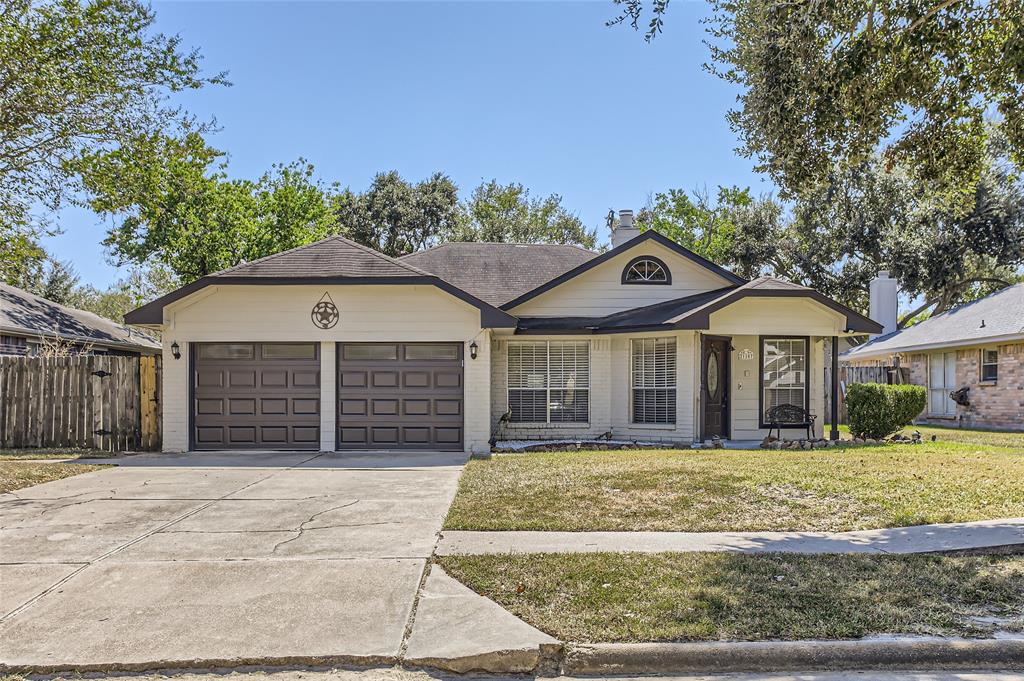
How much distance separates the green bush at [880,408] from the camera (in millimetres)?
15898

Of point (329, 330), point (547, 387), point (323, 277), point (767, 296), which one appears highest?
point (323, 277)

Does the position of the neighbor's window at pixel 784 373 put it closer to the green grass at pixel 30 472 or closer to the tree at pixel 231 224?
the green grass at pixel 30 472

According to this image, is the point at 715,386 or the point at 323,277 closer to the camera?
the point at 323,277

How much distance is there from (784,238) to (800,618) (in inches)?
1372

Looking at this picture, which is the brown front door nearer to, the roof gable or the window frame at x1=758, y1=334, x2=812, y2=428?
the window frame at x1=758, y1=334, x2=812, y2=428

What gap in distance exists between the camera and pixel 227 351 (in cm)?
1438

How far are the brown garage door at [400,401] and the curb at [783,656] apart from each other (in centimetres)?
1003

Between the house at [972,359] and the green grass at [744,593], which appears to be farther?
the house at [972,359]

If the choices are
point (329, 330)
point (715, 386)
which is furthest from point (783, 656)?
point (715, 386)

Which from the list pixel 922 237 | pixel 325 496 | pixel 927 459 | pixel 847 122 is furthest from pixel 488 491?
pixel 922 237

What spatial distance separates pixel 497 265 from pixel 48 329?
12829mm

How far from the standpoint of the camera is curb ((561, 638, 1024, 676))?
14.7 feet

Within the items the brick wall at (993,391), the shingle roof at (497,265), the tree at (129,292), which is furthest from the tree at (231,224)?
the brick wall at (993,391)

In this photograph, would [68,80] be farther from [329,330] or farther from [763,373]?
[763,373]
